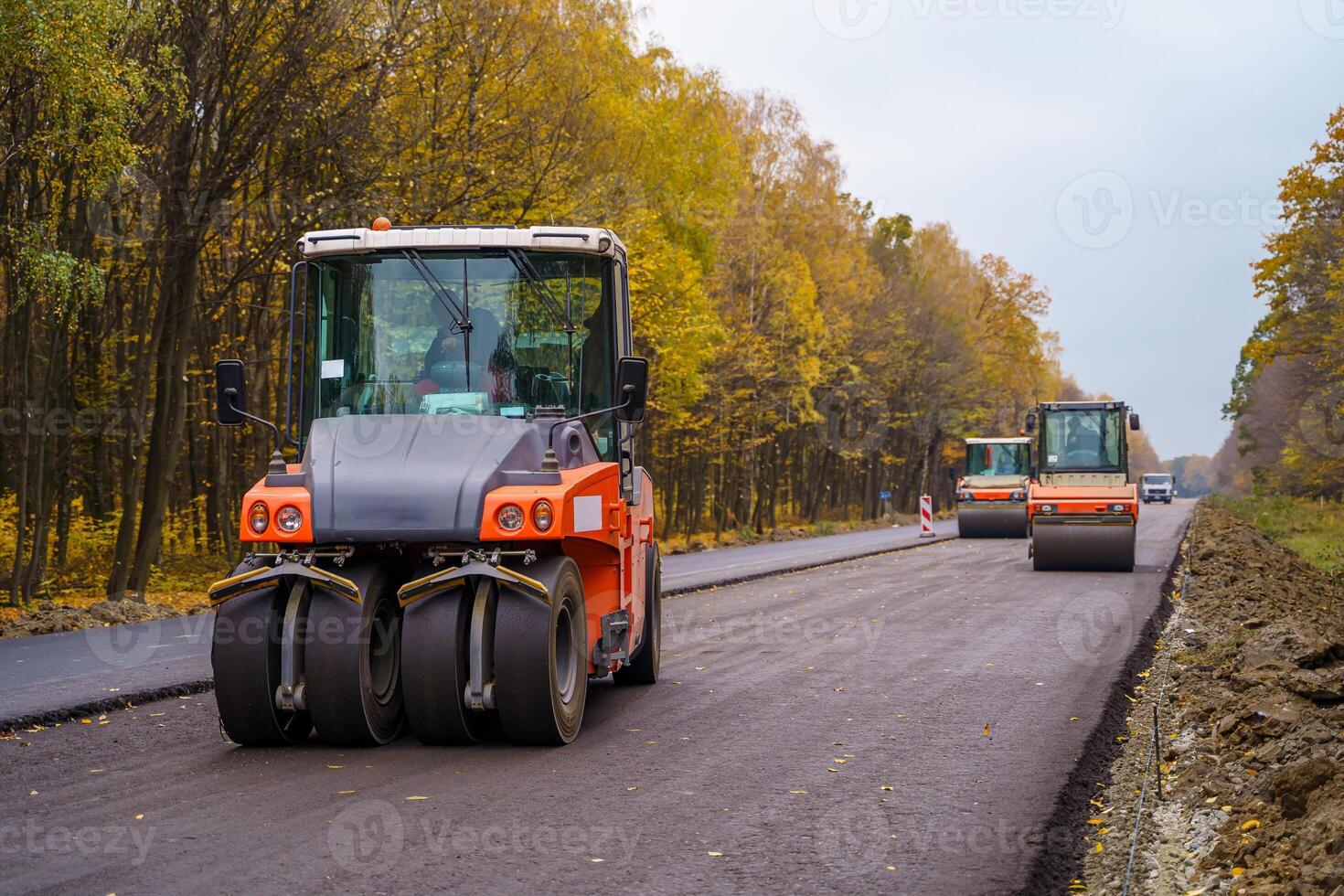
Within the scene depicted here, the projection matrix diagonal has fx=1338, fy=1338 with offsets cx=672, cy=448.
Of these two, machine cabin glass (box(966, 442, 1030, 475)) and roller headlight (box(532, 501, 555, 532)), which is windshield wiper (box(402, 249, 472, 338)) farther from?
machine cabin glass (box(966, 442, 1030, 475))

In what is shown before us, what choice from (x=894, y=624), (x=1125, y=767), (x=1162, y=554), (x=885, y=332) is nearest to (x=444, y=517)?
(x=1125, y=767)

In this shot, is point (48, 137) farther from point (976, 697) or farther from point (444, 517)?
point (976, 697)

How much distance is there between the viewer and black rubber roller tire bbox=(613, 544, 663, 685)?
10570mm

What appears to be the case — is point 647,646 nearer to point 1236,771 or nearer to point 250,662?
point 250,662

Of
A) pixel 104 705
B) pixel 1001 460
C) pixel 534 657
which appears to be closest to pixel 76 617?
pixel 104 705

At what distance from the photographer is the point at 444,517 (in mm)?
7520

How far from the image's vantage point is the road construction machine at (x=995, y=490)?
37.7 meters

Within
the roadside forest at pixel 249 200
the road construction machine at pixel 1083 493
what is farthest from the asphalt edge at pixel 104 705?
the road construction machine at pixel 1083 493

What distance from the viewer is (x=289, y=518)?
766 cm

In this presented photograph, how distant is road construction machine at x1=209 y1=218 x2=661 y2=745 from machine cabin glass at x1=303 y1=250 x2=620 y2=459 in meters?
0.01

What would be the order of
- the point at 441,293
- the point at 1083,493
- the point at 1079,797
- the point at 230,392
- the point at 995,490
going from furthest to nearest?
the point at 995,490, the point at 1083,493, the point at 441,293, the point at 230,392, the point at 1079,797

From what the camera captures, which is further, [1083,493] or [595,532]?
[1083,493]

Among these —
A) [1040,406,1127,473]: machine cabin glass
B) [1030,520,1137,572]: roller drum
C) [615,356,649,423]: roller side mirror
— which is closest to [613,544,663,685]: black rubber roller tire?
[615,356,649,423]: roller side mirror

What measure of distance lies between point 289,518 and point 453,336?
1662mm
